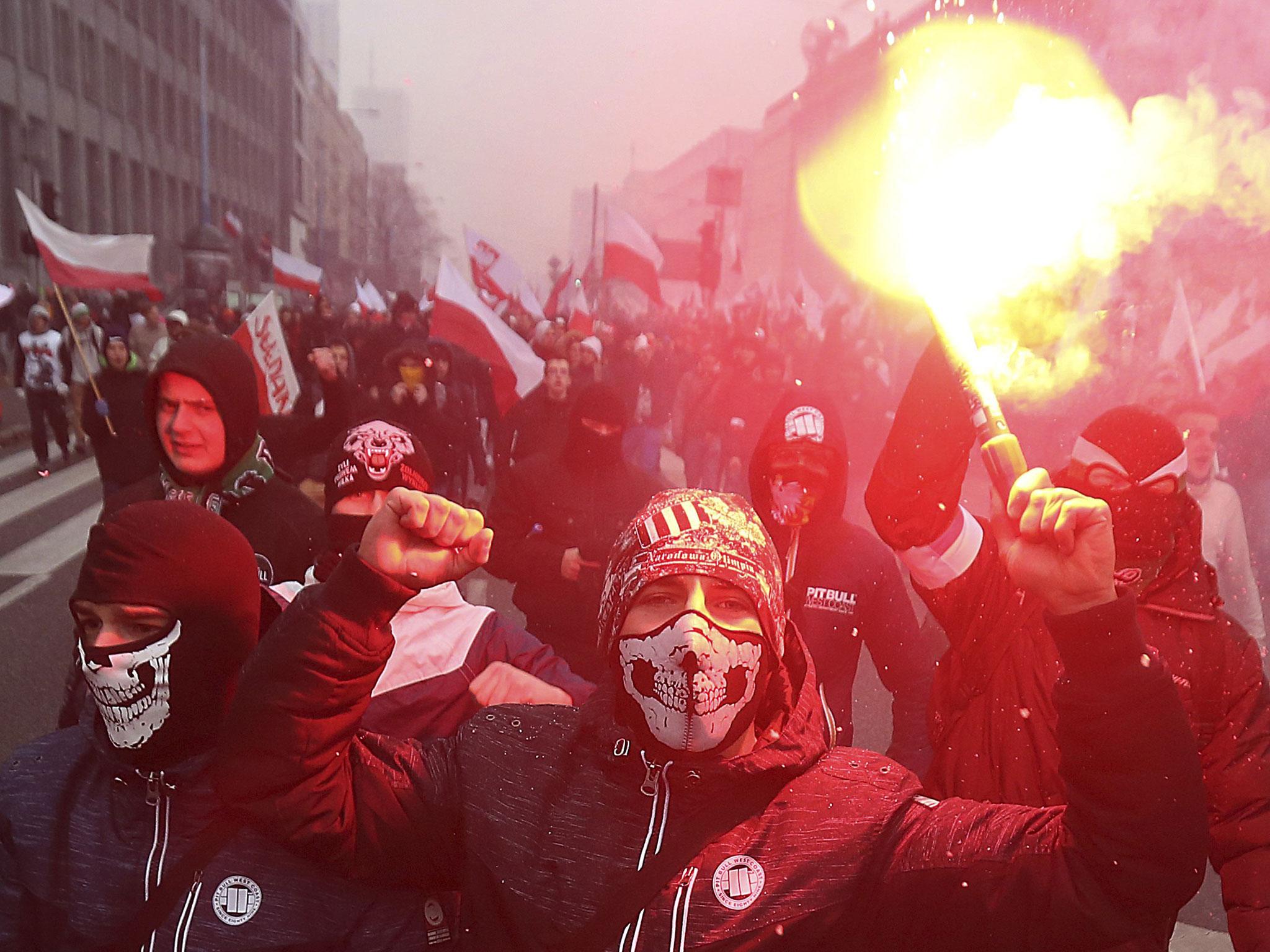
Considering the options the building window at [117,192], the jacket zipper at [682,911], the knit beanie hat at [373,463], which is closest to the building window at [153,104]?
the building window at [117,192]

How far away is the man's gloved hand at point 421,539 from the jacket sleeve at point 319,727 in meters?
0.03

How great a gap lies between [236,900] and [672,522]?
1.07 metres

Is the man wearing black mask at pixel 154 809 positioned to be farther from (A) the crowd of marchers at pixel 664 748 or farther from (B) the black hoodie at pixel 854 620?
(B) the black hoodie at pixel 854 620

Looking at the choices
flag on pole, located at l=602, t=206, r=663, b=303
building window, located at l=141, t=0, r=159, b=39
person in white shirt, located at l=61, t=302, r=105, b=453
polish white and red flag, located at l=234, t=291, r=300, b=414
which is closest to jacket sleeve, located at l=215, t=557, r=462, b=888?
polish white and red flag, located at l=234, t=291, r=300, b=414

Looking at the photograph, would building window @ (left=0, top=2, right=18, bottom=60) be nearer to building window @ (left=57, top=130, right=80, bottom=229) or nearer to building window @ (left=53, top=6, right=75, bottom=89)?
building window @ (left=53, top=6, right=75, bottom=89)

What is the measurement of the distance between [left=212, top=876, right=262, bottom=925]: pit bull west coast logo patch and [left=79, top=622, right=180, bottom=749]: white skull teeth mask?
32 cm

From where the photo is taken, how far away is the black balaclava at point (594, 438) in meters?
5.33

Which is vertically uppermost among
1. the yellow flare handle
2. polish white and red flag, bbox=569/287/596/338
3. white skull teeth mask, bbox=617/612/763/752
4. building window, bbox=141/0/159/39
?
building window, bbox=141/0/159/39

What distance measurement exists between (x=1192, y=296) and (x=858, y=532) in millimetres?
5579

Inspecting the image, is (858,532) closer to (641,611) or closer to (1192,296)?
(641,611)

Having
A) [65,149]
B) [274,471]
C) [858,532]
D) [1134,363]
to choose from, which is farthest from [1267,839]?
[65,149]

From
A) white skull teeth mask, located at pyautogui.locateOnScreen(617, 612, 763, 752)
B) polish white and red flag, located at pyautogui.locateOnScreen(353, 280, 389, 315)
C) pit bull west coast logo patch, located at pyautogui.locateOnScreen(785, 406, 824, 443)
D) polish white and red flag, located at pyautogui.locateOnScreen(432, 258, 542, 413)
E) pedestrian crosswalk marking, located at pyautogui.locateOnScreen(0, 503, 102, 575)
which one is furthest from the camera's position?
polish white and red flag, located at pyautogui.locateOnScreen(353, 280, 389, 315)

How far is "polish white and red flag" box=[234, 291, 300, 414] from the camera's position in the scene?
884 cm

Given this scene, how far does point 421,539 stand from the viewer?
2031mm
